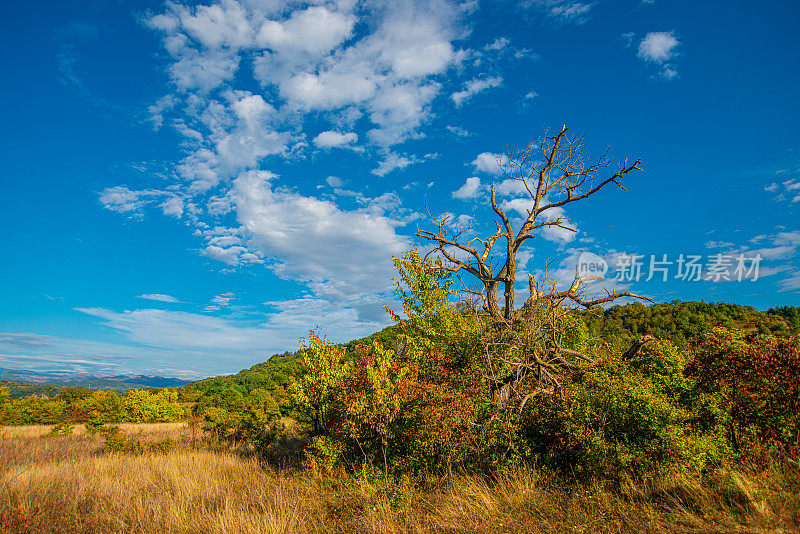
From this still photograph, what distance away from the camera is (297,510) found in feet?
24.7

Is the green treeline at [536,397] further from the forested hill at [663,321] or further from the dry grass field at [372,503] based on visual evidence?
the forested hill at [663,321]

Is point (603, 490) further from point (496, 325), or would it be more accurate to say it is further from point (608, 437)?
point (496, 325)

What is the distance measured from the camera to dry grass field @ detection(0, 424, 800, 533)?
5.66 m

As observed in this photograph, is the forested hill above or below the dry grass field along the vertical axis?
above

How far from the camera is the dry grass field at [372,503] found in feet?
18.6

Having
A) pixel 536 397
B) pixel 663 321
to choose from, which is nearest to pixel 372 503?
pixel 536 397

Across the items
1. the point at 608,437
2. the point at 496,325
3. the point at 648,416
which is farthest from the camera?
the point at 496,325

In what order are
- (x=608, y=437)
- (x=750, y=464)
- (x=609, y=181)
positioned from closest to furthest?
(x=750, y=464) < (x=608, y=437) < (x=609, y=181)

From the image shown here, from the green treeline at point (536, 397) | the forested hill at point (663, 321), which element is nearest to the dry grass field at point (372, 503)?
the green treeline at point (536, 397)

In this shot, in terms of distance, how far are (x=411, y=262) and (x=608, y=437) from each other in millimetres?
6820

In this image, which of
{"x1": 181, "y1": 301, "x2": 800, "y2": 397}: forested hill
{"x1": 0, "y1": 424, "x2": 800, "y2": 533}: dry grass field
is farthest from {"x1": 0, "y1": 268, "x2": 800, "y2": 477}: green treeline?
{"x1": 181, "y1": 301, "x2": 800, "y2": 397}: forested hill

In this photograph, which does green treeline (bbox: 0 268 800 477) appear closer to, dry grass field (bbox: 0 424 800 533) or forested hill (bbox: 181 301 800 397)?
dry grass field (bbox: 0 424 800 533)

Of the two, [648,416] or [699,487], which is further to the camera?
[648,416]

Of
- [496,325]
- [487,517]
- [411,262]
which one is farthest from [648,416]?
[411,262]
